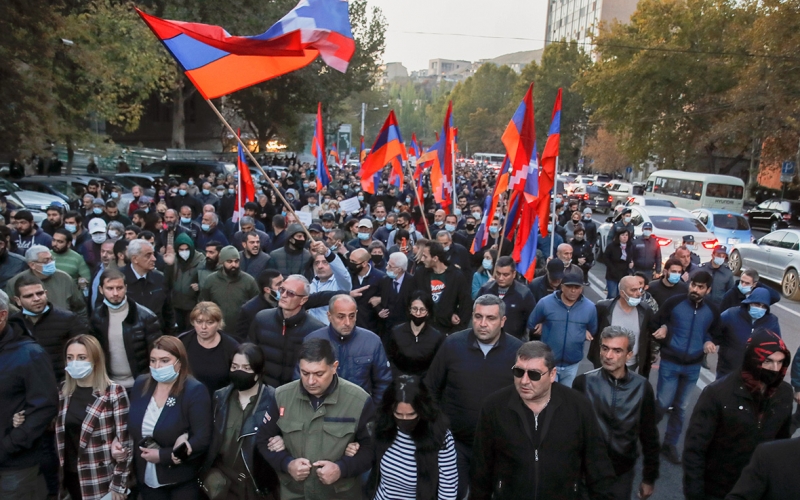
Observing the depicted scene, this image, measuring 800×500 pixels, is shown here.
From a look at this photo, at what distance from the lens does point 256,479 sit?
3.91 metres

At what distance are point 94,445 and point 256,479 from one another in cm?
100

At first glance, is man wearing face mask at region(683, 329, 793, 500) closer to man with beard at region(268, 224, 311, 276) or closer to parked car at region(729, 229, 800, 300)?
man with beard at region(268, 224, 311, 276)

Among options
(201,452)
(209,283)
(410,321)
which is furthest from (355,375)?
(209,283)

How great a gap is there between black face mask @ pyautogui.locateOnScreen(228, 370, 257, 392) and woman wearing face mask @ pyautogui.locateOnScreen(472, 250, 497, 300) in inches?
172

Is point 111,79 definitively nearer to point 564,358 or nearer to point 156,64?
point 156,64

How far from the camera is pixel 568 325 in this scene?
6000 millimetres

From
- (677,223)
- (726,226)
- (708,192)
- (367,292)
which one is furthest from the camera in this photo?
(708,192)

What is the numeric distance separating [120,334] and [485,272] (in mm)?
4557

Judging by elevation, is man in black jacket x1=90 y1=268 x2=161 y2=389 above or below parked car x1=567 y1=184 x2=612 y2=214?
above

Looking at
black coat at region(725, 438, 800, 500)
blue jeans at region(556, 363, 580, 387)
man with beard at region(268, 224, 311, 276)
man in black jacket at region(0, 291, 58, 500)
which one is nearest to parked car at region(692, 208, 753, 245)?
man with beard at region(268, 224, 311, 276)

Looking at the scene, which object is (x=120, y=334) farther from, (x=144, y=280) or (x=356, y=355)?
(x=356, y=355)

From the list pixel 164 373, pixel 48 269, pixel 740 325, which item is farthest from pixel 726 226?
pixel 164 373

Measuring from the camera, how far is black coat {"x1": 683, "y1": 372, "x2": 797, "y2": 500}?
3789 mm

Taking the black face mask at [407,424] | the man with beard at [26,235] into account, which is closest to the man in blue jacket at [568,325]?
the black face mask at [407,424]
